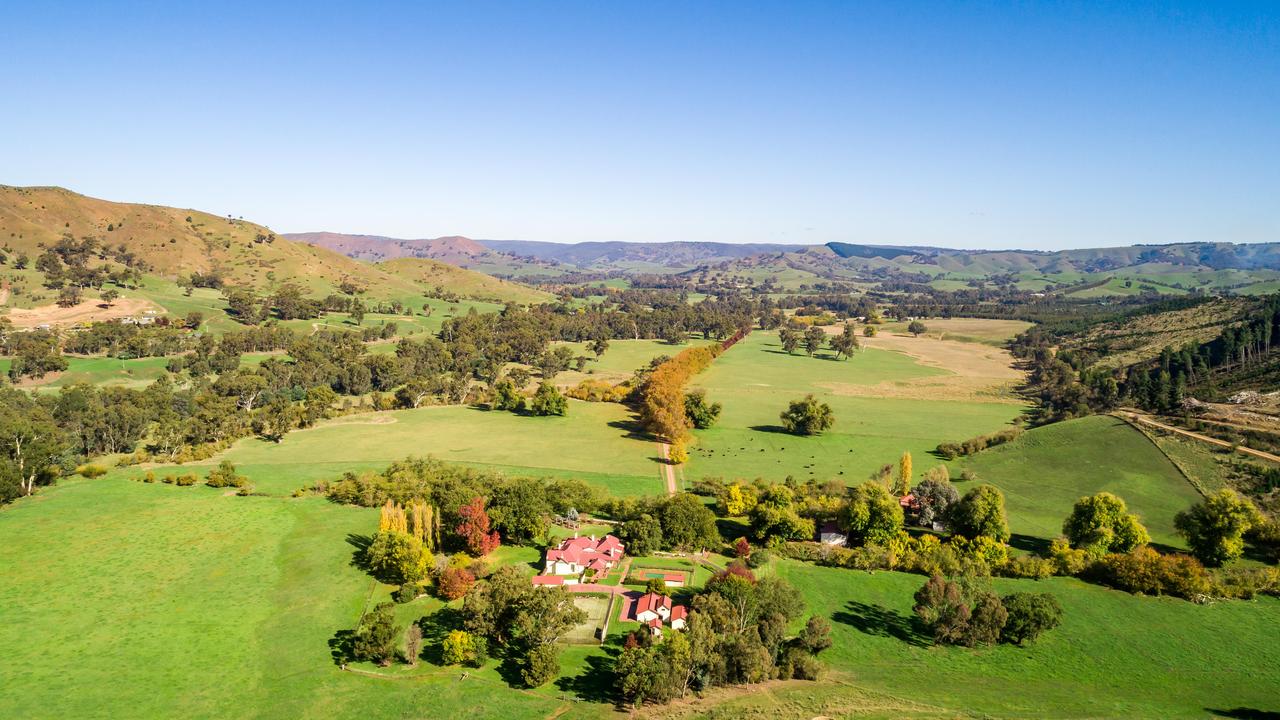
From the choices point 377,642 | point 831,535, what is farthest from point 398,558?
point 831,535

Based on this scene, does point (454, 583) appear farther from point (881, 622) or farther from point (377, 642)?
point (881, 622)

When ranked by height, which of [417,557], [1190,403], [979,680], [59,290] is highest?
[59,290]

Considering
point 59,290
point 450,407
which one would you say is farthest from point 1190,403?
point 59,290

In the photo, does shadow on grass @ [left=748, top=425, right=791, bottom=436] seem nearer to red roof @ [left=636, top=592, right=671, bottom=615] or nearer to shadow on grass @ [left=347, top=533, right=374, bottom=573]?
red roof @ [left=636, top=592, right=671, bottom=615]

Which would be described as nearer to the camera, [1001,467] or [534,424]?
[1001,467]

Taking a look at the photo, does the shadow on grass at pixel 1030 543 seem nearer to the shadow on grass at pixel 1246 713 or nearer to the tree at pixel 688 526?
the shadow on grass at pixel 1246 713

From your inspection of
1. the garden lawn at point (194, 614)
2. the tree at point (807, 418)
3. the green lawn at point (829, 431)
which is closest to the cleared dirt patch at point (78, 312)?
the garden lawn at point (194, 614)

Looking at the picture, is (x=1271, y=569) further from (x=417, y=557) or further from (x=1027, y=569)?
(x=417, y=557)
